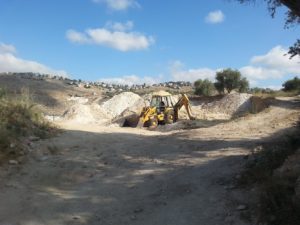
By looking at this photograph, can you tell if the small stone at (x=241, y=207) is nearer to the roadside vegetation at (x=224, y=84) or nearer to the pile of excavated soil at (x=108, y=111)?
the pile of excavated soil at (x=108, y=111)

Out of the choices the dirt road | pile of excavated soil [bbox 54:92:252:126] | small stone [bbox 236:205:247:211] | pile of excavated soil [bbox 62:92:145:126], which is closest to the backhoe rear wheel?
pile of excavated soil [bbox 62:92:145:126]

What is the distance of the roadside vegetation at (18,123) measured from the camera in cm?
1141

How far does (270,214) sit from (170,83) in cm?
8410

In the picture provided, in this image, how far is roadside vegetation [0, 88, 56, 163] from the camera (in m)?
11.4

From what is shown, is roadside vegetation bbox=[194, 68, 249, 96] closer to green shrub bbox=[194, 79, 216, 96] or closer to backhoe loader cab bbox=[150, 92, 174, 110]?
green shrub bbox=[194, 79, 216, 96]

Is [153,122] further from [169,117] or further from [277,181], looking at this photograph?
[277,181]

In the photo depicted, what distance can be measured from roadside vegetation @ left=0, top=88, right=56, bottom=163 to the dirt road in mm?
482

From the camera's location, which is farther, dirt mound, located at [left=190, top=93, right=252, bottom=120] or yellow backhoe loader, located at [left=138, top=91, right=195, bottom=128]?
dirt mound, located at [left=190, top=93, right=252, bottom=120]

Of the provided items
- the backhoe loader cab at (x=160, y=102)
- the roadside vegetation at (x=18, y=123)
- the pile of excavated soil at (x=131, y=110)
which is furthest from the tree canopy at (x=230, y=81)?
the roadside vegetation at (x=18, y=123)

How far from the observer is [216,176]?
889 centimetres

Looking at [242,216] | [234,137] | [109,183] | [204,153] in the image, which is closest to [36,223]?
[109,183]

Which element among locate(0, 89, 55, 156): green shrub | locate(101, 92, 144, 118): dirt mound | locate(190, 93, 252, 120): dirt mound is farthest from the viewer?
locate(101, 92, 144, 118): dirt mound

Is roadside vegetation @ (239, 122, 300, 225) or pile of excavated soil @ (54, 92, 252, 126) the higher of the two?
pile of excavated soil @ (54, 92, 252, 126)

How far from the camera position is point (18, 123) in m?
13.3
